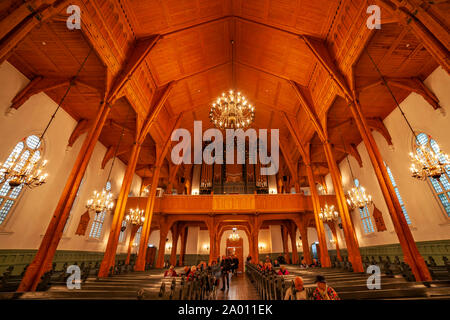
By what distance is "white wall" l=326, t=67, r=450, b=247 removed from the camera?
8.64m

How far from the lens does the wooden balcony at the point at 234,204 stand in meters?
14.2

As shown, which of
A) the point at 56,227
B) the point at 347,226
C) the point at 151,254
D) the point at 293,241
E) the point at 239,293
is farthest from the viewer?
the point at 151,254

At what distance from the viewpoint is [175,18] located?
32.4 ft

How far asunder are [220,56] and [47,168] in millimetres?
12079

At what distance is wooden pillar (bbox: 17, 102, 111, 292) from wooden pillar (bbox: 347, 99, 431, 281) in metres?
10.9

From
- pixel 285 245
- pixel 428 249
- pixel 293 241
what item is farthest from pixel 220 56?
pixel 285 245

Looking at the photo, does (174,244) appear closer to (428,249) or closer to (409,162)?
(428,249)

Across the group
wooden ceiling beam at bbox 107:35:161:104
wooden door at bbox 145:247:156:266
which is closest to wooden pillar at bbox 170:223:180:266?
Result: wooden door at bbox 145:247:156:266

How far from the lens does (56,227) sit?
622cm

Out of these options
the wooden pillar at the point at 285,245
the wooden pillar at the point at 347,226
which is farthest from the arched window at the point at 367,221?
the wooden pillar at the point at 285,245

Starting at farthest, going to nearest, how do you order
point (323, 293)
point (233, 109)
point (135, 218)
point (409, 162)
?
point (135, 218), point (409, 162), point (233, 109), point (323, 293)

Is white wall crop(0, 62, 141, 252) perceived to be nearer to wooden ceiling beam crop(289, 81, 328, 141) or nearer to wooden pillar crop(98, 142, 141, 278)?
wooden pillar crop(98, 142, 141, 278)

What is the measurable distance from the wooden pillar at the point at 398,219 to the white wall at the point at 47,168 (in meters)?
14.7

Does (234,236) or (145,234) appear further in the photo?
(234,236)
